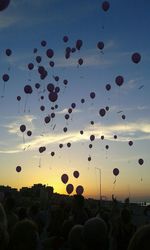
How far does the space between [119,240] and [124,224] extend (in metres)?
0.37

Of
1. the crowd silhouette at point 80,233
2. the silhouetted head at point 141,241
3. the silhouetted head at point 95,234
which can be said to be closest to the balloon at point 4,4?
the crowd silhouette at point 80,233

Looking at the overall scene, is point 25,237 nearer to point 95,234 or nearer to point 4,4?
point 95,234

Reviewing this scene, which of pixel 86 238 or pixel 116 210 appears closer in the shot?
pixel 86 238

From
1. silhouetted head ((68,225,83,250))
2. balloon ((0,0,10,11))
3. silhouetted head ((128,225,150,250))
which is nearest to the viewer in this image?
silhouetted head ((128,225,150,250))

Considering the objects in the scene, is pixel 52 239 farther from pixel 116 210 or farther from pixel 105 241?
pixel 116 210

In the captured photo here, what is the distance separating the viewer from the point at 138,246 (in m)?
Result: 2.94

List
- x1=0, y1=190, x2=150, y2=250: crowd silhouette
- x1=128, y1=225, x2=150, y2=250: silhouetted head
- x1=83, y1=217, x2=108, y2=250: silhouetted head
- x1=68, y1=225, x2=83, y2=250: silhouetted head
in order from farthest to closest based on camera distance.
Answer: x1=68, y1=225, x2=83, y2=250: silhouetted head
x1=83, y1=217, x2=108, y2=250: silhouetted head
x1=0, y1=190, x2=150, y2=250: crowd silhouette
x1=128, y1=225, x2=150, y2=250: silhouetted head

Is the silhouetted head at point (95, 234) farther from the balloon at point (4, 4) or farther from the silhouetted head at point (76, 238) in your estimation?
the balloon at point (4, 4)

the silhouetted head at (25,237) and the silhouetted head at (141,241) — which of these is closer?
the silhouetted head at (141,241)

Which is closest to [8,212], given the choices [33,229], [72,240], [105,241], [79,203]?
[79,203]

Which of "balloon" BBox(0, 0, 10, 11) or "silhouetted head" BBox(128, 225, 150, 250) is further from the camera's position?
"balloon" BBox(0, 0, 10, 11)

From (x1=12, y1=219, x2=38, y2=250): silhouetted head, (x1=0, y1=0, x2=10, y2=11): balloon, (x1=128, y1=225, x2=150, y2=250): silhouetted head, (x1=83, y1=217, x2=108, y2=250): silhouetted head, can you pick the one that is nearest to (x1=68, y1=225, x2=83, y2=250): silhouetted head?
(x1=12, y1=219, x2=38, y2=250): silhouetted head

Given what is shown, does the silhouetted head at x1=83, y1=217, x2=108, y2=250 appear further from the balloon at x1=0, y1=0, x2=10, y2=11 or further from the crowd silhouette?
the balloon at x1=0, y1=0, x2=10, y2=11

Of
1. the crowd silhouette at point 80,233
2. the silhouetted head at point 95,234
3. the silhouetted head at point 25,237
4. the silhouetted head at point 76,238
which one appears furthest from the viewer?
the silhouetted head at point 76,238
